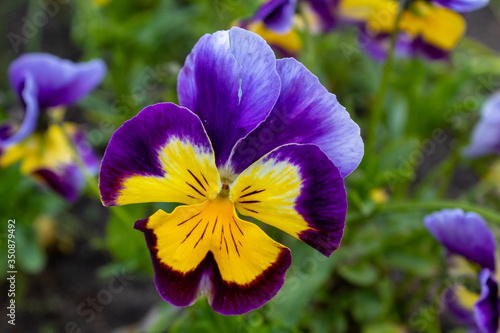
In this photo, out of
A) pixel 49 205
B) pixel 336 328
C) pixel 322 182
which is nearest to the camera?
pixel 322 182

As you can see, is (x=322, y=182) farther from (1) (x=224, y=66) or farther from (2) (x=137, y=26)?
(2) (x=137, y=26)

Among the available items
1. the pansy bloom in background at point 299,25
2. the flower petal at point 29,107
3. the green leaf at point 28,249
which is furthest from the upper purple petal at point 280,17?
the green leaf at point 28,249

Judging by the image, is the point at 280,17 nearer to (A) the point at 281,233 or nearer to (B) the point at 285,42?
(B) the point at 285,42

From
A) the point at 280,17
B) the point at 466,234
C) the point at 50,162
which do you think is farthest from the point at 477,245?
the point at 50,162

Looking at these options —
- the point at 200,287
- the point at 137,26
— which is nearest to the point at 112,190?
the point at 200,287

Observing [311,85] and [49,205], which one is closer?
[311,85]

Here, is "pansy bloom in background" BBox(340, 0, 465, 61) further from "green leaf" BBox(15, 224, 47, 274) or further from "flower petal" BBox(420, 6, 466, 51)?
"green leaf" BBox(15, 224, 47, 274)

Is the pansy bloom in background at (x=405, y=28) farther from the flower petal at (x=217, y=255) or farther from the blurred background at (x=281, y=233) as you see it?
the flower petal at (x=217, y=255)

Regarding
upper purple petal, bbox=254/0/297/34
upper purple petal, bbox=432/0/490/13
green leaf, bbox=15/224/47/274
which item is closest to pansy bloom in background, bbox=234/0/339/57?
upper purple petal, bbox=254/0/297/34
